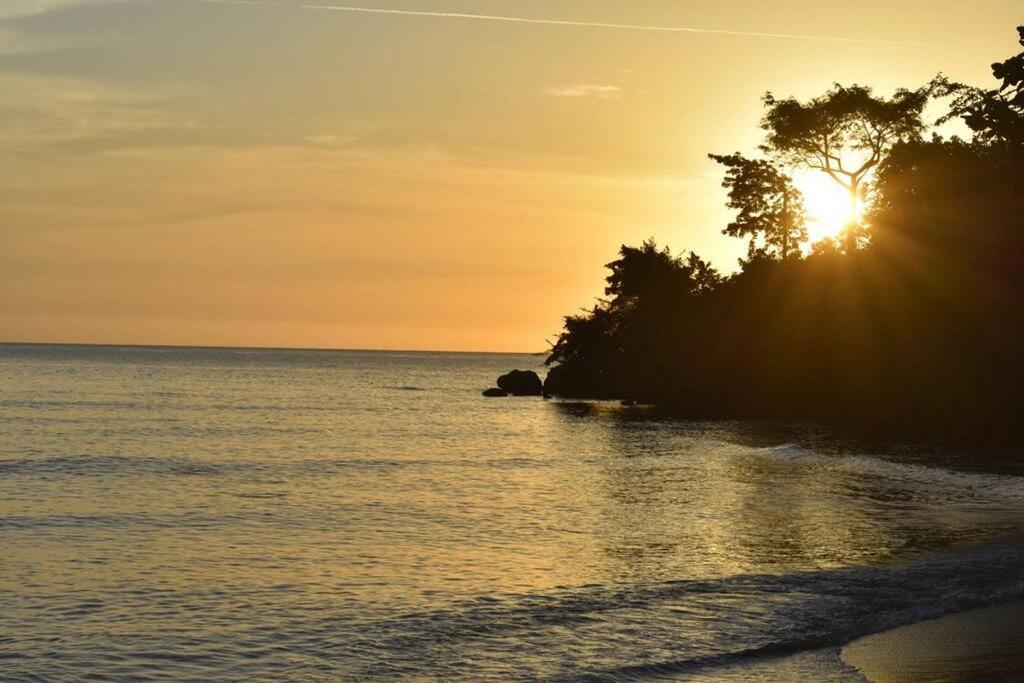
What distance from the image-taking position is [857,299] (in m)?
63.1

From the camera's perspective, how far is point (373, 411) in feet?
263

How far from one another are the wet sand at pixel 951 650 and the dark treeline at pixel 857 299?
28.9 metres

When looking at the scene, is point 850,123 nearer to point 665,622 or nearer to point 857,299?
point 857,299

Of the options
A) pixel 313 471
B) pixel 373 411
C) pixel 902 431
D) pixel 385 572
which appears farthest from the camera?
pixel 373 411

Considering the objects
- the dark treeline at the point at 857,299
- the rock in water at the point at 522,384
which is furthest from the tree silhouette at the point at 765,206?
the rock in water at the point at 522,384

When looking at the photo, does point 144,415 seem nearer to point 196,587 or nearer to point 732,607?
point 196,587

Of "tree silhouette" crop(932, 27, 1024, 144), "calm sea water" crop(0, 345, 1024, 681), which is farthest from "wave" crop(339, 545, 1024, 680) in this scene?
"tree silhouette" crop(932, 27, 1024, 144)

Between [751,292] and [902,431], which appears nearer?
[902,431]

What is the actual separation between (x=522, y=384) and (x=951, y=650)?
317ft

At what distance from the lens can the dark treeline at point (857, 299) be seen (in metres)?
50.8

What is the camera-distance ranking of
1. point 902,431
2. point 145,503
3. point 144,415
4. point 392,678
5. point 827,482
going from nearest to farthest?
point 392,678 → point 145,503 → point 827,482 → point 902,431 → point 144,415

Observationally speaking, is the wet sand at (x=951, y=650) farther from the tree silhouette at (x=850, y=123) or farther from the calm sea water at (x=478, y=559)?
the tree silhouette at (x=850, y=123)

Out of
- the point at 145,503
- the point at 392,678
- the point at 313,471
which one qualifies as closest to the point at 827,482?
the point at 313,471

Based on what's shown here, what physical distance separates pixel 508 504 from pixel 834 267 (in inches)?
1757
